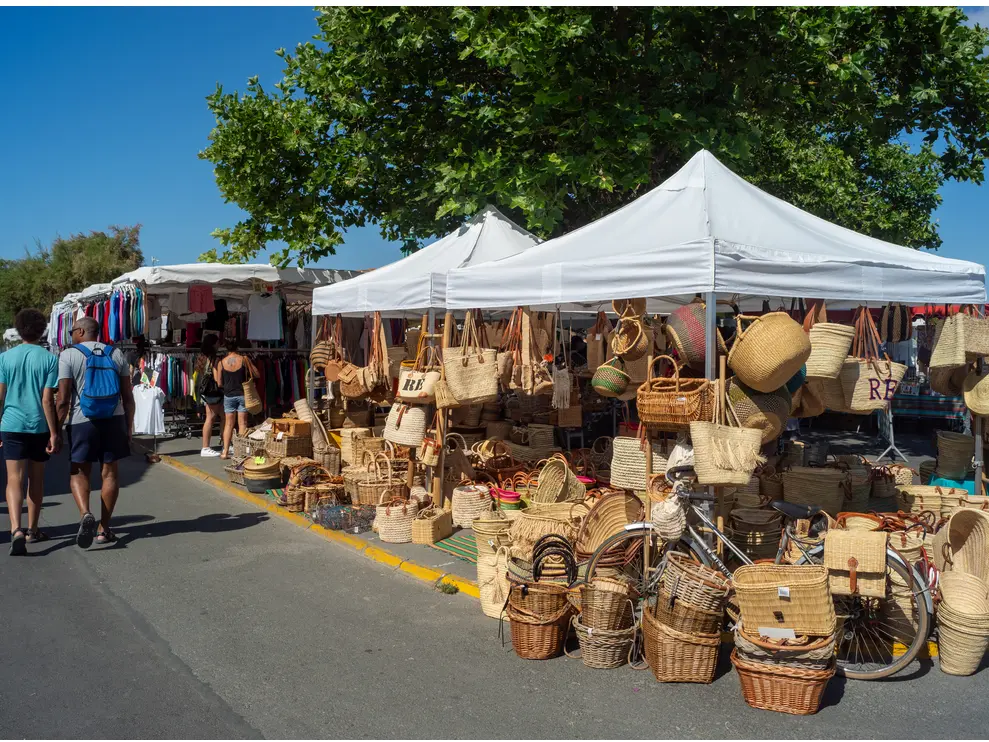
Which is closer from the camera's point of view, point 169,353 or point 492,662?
point 492,662

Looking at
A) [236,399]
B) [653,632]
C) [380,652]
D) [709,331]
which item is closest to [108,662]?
[380,652]

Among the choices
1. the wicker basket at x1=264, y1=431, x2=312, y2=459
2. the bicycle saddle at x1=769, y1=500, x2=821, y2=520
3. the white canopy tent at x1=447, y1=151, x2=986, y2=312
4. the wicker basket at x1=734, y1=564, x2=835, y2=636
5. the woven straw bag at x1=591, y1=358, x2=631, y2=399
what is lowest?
the wicker basket at x1=734, y1=564, x2=835, y2=636

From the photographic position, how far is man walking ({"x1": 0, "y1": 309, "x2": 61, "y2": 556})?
288 inches

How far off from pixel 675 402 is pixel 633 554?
1.12 meters

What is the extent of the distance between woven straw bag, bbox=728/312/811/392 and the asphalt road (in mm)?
1912

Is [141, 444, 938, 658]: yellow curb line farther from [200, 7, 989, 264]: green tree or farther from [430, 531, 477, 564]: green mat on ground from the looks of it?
[200, 7, 989, 264]: green tree

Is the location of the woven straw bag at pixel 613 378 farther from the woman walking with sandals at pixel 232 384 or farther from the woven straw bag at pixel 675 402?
the woman walking with sandals at pixel 232 384

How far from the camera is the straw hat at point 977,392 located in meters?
7.37

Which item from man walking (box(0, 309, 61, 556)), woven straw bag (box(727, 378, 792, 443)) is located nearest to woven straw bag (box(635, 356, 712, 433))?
woven straw bag (box(727, 378, 792, 443))

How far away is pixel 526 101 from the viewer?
1160cm

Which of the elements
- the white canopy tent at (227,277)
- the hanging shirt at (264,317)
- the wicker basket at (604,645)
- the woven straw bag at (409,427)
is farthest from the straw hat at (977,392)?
the hanging shirt at (264,317)

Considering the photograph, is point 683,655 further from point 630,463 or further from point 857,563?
point 630,463

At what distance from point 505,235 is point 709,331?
199 inches

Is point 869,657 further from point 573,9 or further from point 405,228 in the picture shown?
point 405,228
